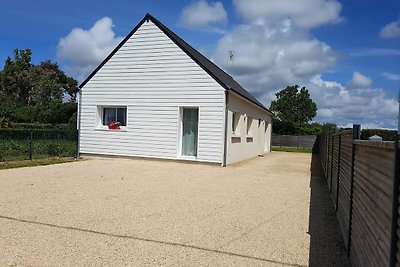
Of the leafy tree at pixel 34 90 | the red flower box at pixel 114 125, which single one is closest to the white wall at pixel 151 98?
the red flower box at pixel 114 125

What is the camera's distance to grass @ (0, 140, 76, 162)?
558 inches

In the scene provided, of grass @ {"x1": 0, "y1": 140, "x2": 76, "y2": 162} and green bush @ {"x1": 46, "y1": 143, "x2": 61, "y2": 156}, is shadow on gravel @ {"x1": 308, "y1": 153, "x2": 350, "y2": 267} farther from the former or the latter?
green bush @ {"x1": 46, "y1": 143, "x2": 61, "y2": 156}

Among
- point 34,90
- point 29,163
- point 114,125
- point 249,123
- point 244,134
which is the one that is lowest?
point 29,163

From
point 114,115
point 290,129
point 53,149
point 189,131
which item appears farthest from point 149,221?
point 290,129

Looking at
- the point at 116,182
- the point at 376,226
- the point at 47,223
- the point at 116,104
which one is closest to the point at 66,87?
the point at 116,104

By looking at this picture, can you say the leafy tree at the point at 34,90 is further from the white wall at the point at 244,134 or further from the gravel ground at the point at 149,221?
the gravel ground at the point at 149,221

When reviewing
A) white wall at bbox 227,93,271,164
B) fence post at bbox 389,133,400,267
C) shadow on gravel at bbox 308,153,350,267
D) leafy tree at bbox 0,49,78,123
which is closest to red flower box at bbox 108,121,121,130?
white wall at bbox 227,93,271,164

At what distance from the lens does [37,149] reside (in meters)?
15.4

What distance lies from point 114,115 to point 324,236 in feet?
45.6

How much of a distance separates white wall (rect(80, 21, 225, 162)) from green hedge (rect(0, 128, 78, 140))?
882mm

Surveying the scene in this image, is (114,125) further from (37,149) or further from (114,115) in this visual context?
(37,149)

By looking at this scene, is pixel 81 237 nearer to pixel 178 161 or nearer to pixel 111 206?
pixel 111 206

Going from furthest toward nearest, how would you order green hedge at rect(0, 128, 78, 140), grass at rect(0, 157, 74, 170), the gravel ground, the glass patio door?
the glass patio door → green hedge at rect(0, 128, 78, 140) → grass at rect(0, 157, 74, 170) → the gravel ground

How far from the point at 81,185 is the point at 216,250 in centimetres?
575
